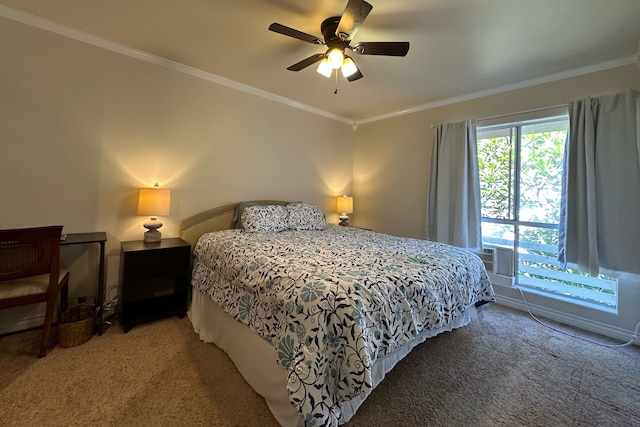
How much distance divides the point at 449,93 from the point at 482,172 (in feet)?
3.64

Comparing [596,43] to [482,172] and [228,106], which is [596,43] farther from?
[228,106]

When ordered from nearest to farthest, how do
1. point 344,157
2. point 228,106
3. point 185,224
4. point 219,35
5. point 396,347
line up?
1. point 396,347
2. point 219,35
3. point 185,224
4. point 228,106
5. point 344,157

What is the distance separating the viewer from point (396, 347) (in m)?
1.47

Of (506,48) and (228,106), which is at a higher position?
(506,48)

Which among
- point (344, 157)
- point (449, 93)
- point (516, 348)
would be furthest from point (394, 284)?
point (344, 157)

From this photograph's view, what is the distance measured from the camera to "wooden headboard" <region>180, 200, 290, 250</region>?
2895 mm

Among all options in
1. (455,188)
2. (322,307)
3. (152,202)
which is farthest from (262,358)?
(455,188)

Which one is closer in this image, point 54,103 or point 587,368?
point 587,368

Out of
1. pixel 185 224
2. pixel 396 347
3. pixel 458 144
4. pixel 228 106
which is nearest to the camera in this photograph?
pixel 396 347

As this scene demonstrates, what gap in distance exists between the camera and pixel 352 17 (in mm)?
1680

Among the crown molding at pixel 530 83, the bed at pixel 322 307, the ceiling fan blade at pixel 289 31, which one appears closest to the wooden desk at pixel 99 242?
the bed at pixel 322 307

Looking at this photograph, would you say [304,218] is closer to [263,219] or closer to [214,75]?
A: [263,219]

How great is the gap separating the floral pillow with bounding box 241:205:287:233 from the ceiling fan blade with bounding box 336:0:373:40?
6.10 ft

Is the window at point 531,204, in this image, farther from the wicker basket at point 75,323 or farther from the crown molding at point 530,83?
the wicker basket at point 75,323
